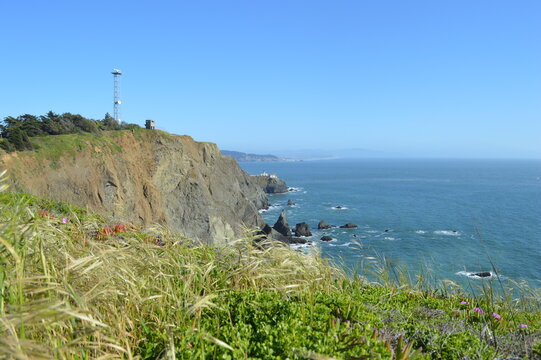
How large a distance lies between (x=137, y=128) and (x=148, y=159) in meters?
4.47

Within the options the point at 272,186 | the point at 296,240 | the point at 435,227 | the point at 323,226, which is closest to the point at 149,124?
the point at 296,240

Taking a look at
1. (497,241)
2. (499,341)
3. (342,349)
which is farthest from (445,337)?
(497,241)

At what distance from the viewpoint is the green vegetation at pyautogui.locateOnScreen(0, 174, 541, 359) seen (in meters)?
2.44

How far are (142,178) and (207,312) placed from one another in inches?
1329

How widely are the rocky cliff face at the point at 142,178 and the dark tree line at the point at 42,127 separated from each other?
47.8 inches

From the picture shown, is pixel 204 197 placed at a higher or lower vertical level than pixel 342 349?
lower

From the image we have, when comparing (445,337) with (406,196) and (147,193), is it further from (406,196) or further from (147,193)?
(406,196)

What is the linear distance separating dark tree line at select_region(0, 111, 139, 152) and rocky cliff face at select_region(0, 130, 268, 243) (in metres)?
1.21

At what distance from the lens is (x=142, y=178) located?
35.1 metres

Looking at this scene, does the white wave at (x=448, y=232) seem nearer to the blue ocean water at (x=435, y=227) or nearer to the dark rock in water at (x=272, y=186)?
the blue ocean water at (x=435, y=227)

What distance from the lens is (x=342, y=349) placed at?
2.62 meters

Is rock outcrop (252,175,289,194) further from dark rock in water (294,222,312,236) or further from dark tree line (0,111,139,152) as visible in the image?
dark tree line (0,111,139,152)

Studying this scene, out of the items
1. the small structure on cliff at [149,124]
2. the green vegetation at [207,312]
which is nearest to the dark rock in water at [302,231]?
the small structure on cliff at [149,124]

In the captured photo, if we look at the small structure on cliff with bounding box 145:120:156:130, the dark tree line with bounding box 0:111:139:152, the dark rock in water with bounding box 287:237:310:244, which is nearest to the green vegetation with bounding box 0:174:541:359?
the dark tree line with bounding box 0:111:139:152
